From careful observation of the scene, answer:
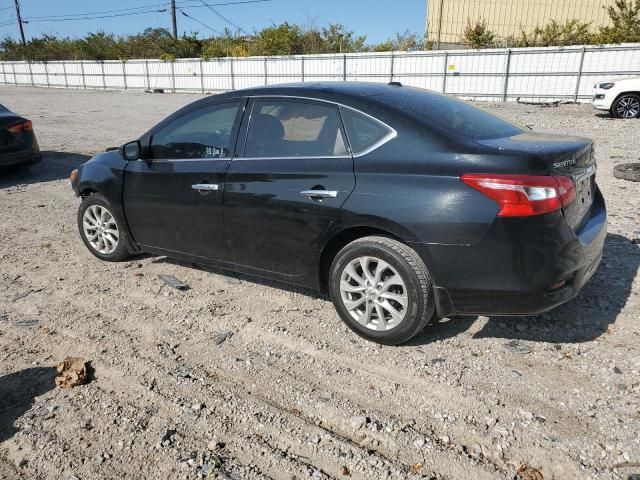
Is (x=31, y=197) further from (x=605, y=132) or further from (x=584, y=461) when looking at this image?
(x=605, y=132)

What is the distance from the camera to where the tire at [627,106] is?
14.7 metres

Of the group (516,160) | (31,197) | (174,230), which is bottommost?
(31,197)

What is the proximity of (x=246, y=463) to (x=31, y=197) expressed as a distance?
23.4ft

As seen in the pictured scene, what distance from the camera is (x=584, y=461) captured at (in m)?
2.41

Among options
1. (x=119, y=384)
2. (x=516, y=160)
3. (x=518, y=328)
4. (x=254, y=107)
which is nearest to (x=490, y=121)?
(x=516, y=160)

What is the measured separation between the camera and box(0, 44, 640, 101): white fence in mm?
A: 20953

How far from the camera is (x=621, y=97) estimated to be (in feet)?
48.4

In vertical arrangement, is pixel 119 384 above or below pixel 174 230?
below

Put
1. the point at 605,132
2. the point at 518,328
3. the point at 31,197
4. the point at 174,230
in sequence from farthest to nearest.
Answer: the point at 605,132
the point at 31,197
the point at 174,230
the point at 518,328

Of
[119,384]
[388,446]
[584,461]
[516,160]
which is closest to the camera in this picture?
[584,461]

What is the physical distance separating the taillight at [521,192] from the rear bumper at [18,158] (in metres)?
8.71

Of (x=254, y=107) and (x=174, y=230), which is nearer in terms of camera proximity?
(x=254, y=107)

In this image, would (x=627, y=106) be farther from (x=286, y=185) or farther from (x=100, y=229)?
(x=100, y=229)

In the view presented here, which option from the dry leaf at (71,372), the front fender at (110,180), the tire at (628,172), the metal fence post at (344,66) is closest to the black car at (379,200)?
the front fender at (110,180)
